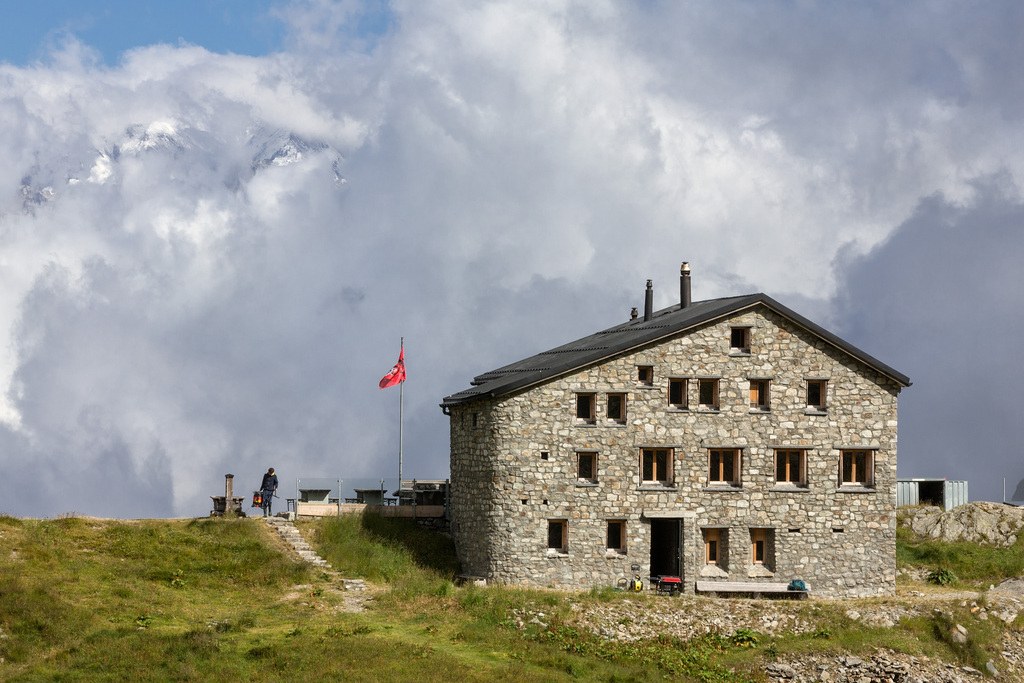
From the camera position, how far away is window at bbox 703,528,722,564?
4497 centimetres

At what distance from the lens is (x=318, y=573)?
43.5 meters

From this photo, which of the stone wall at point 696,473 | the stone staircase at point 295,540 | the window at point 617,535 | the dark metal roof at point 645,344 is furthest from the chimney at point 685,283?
the stone staircase at point 295,540

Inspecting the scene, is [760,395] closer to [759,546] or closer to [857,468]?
[857,468]

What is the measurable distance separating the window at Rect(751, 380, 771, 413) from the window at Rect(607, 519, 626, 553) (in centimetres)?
710

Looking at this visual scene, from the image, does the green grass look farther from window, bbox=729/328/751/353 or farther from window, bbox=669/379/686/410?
window, bbox=669/379/686/410

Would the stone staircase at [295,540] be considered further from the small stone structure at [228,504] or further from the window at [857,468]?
the window at [857,468]

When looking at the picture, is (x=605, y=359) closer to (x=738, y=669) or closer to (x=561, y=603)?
(x=561, y=603)

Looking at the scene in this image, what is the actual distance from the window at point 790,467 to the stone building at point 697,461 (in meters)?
0.06

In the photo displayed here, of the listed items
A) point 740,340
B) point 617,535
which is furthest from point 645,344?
point 617,535

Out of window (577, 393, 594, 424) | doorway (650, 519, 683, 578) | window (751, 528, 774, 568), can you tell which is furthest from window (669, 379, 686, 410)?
window (751, 528, 774, 568)

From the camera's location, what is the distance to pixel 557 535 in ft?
144

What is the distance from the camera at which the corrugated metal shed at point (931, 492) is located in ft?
212

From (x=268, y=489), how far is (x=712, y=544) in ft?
63.1

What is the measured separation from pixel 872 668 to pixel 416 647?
1568 centimetres
